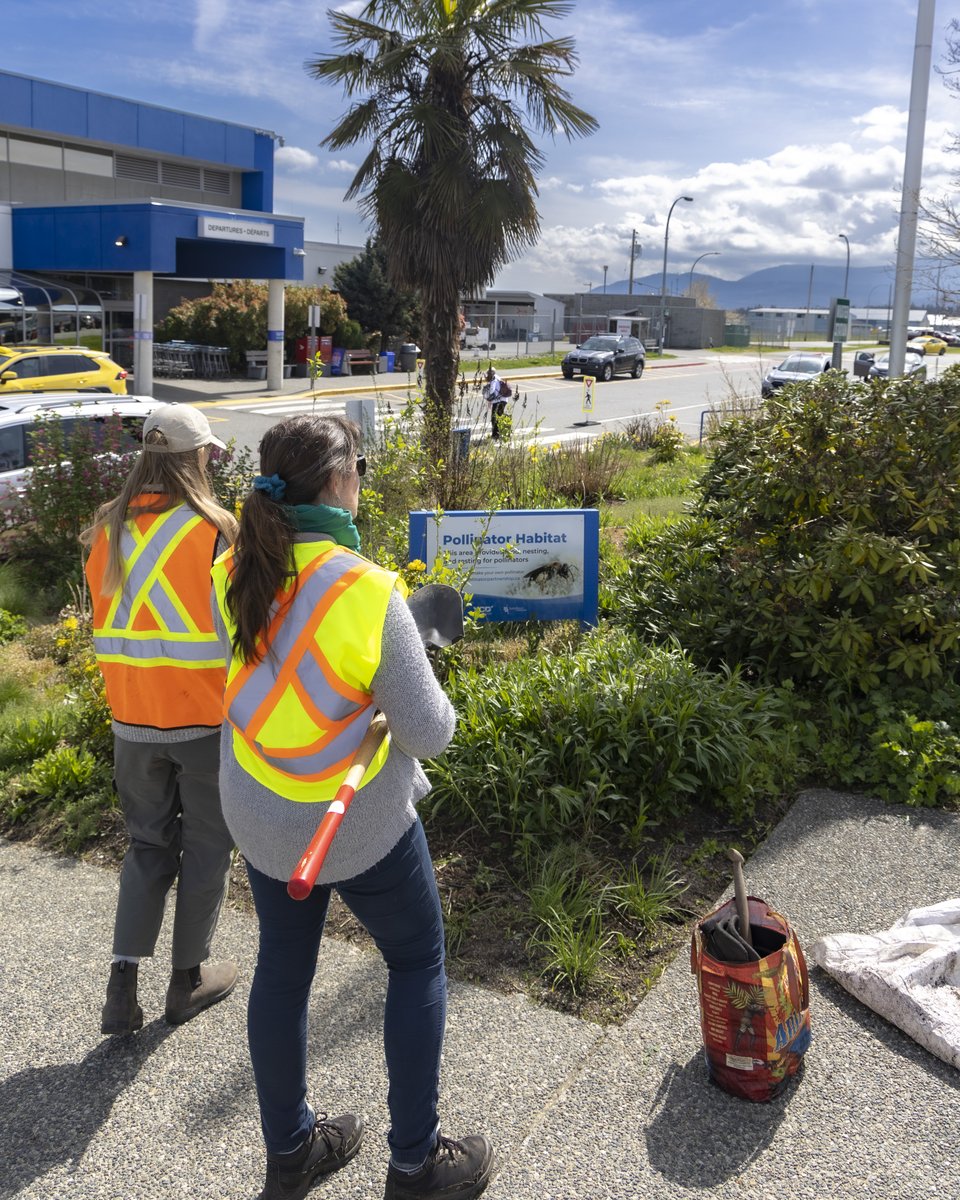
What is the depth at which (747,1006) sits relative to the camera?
2.93 meters

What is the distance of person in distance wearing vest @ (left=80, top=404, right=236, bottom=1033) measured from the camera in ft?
10.4

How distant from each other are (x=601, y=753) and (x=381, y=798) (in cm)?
231

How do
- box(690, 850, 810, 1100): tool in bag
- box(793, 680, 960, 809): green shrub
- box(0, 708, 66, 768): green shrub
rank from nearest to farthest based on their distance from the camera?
box(690, 850, 810, 1100): tool in bag
box(793, 680, 960, 809): green shrub
box(0, 708, 66, 768): green shrub

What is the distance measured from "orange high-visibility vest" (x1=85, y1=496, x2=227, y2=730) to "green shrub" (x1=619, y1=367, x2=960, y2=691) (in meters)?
3.29

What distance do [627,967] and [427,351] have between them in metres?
11.3

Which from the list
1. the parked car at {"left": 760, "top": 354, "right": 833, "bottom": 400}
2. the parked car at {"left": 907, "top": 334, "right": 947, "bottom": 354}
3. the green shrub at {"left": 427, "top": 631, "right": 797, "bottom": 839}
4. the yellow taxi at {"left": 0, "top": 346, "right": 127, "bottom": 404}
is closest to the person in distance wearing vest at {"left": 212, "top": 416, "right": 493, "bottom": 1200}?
the green shrub at {"left": 427, "top": 631, "right": 797, "bottom": 839}

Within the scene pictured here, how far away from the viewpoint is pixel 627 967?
3.63 m

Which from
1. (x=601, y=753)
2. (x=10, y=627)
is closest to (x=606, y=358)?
(x=10, y=627)

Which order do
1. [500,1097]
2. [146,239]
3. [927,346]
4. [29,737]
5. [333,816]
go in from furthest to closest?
1. [927,346]
2. [146,239]
3. [29,737]
4. [500,1097]
5. [333,816]

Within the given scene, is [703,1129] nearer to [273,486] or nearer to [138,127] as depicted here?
[273,486]

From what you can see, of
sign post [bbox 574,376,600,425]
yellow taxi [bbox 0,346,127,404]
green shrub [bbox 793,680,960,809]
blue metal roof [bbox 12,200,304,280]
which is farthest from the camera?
blue metal roof [bbox 12,200,304,280]

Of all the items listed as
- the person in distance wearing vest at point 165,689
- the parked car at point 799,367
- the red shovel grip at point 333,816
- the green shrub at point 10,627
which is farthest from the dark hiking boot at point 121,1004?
the parked car at point 799,367

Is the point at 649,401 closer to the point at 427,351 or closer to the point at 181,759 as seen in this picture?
the point at 427,351

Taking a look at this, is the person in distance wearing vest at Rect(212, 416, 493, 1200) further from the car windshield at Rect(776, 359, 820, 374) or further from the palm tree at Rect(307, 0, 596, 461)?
the car windshield at Rect(776, 359, 820, 374)
